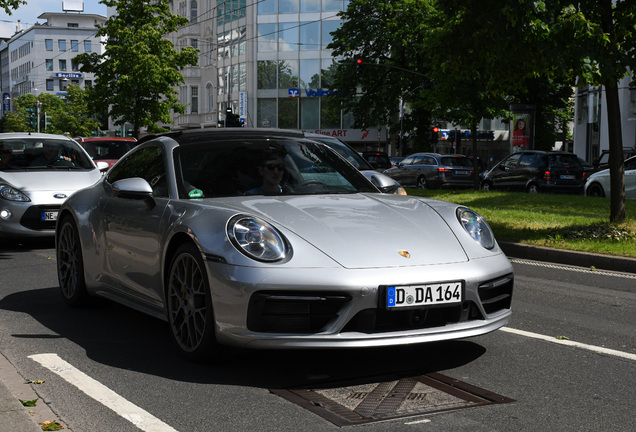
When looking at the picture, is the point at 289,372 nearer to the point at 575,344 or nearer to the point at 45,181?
the point at 575,344

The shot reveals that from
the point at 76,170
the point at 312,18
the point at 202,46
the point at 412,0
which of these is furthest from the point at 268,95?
the point at 76,170

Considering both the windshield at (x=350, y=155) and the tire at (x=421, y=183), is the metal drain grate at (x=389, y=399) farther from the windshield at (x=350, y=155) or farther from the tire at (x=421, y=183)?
the tire at (x=421, y=183)

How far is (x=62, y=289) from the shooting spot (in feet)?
24.3

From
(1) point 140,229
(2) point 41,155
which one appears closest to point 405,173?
(2) point 41,155

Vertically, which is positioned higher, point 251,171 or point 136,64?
point 136,64

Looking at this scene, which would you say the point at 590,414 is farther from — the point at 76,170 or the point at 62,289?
the point at 76,170

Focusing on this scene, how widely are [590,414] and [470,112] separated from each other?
25.2m

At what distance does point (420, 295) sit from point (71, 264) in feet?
11.9

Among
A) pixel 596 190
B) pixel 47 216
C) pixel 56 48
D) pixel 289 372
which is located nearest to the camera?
pixel 289 372

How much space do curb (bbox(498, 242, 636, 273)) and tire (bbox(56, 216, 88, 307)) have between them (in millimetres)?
6373

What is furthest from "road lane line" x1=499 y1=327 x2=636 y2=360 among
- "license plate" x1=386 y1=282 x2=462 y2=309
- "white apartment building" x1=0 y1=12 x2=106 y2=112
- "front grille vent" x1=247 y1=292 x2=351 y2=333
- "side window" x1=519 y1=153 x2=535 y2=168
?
"white apartment building" x1=0 y1=12 x2=106 y2=112

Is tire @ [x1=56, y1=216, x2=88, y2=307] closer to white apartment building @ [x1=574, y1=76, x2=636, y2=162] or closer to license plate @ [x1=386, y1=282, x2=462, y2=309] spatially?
license plate @ [x1=386, y1=282, x2=462, y2=309]

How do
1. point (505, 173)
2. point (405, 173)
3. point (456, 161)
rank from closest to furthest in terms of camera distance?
point (505, 173), point (456, 161), point (405, 173)

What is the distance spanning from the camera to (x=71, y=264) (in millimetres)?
7238
